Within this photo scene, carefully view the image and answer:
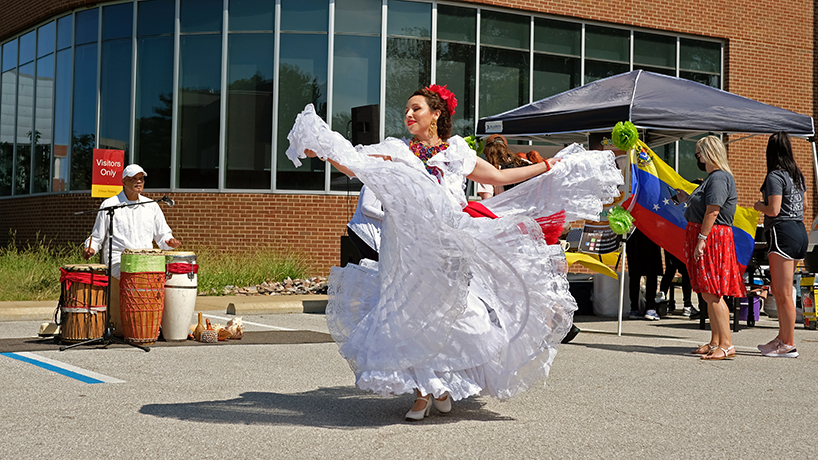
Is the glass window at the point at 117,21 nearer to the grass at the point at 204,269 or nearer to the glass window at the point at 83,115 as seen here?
the glass window at the point at 83,115

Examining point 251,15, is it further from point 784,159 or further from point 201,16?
point 784,159

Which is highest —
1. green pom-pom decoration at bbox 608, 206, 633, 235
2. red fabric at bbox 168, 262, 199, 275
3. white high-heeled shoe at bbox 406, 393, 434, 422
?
green pom-pom decoration at bbox 608, 206, 633, 235

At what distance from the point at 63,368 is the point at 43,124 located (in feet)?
46.4

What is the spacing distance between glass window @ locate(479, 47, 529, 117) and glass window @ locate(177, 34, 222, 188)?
5532 mm

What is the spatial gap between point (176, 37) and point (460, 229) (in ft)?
44.9

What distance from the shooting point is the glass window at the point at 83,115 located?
17.6m

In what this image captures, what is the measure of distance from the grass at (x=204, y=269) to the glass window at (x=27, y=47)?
525 centimetres

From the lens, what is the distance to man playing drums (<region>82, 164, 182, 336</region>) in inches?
332

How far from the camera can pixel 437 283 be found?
448 centimetres

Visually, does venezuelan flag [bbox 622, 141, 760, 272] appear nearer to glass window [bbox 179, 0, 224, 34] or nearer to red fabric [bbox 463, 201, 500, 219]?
red fabric [bbox 463, 201, 500, 219]

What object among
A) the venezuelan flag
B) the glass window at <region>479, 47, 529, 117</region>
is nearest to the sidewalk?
the venezuelan flag

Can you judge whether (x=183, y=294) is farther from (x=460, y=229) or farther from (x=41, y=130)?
(x=41, y=130)

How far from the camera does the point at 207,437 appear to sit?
433 cm

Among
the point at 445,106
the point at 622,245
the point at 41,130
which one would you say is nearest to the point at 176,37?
the point at 41,130
